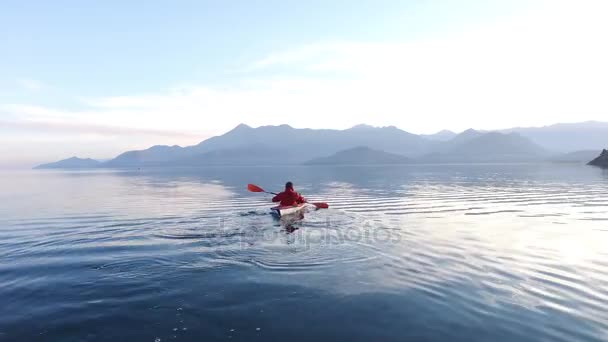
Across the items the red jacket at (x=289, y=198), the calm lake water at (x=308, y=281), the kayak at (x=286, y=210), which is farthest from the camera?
the red jacket at (x=289, y=198)

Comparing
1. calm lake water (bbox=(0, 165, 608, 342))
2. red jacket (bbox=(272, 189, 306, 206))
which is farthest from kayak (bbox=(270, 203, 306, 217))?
calm lake water (bbox=(0, 165, 608, 342))

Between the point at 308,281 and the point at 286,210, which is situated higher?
the point at 286,210

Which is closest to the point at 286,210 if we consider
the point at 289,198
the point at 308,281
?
the point at 289,198

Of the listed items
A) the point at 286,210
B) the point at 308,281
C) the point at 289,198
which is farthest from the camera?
the point at 289,198

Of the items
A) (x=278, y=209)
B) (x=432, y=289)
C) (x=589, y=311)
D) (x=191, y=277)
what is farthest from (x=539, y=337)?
(x=278, y=209)

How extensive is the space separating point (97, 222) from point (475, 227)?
25.9 metres

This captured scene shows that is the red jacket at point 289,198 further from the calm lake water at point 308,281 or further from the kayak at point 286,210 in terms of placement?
the calm lake water at point 308,281

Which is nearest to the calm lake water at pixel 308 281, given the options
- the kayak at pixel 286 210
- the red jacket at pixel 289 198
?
the kayak at pixel 286 210

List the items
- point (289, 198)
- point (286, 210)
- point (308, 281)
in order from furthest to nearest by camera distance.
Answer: point (289, 198) < point (286, 210) < point (308, 281)

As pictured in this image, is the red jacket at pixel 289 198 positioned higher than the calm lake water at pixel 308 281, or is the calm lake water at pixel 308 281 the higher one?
the red jacket at pixel 289 198

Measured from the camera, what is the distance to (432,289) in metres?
11.5

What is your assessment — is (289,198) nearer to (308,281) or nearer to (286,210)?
(286,210)

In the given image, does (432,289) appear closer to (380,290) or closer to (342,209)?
(380,290)

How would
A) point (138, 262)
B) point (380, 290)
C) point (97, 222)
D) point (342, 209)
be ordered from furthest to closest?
point (342, 209) → point (97, 222) → point (138, 262) → point (380, 290)
